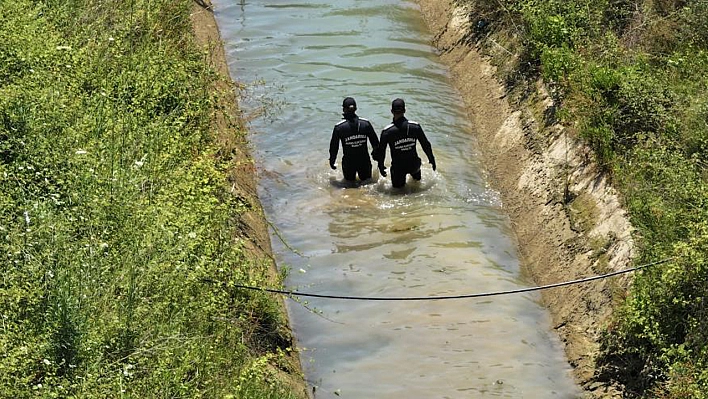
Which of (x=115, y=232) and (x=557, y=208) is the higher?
(x=115, y=232)

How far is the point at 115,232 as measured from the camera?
941 cm

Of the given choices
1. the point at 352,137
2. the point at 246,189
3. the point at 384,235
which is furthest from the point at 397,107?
the point at 246,189

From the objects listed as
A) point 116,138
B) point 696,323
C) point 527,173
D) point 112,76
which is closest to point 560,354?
point 696,323

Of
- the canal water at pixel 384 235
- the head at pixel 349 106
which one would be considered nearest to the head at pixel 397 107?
the head at pixel 349 106

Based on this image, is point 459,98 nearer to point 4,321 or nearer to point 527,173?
point 527,173

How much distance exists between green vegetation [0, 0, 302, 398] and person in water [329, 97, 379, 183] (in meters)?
1.82

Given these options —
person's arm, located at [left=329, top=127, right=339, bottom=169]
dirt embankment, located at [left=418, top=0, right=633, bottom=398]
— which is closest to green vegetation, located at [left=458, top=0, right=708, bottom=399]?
dirt embankment, located at [left=418, top=0, right=633, bottom=398]

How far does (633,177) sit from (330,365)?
14.7 ft

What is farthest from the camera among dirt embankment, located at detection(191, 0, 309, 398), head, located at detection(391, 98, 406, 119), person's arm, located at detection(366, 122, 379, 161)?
person's arm, located at detection(366, 122, 379, 161)

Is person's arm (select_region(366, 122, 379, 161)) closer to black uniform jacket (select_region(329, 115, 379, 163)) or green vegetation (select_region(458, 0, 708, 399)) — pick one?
black uniform jacket (select_region(329, 115, 379, 163))

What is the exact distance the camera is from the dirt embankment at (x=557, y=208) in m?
11.1

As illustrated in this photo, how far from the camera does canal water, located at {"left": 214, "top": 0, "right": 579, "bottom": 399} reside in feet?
35.2

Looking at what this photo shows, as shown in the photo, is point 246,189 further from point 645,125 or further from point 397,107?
point 645,125

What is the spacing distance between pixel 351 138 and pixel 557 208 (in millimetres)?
3400
